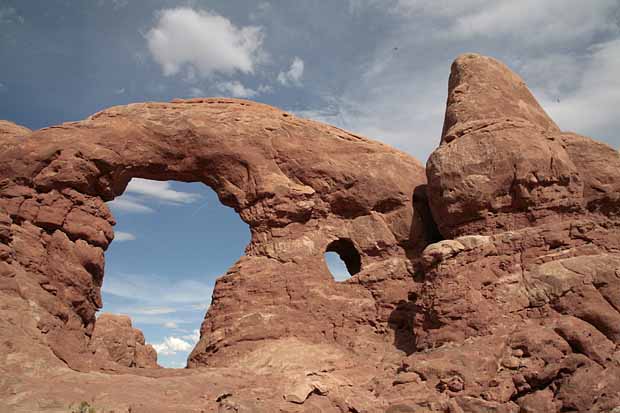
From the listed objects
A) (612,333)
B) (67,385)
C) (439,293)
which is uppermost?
(439,293)

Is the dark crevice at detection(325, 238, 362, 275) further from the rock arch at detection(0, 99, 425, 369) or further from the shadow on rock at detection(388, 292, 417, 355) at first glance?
the shadow on rock at detection(388, 292, 417, 355)

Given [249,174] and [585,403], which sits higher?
[249,174]

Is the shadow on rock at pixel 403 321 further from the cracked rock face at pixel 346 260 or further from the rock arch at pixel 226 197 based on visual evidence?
the rock arch at pixel 226 197

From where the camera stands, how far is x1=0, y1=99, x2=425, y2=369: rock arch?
1230 centimetres

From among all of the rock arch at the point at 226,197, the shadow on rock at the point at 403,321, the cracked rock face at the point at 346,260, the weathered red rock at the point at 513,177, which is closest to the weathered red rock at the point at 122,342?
the cracked rock face at the point at 346,260

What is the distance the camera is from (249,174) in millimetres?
15234

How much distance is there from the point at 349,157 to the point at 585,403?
8.78 metres

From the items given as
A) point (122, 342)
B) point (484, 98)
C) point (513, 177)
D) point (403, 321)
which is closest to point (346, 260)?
point (403, 321)

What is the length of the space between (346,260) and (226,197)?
13.3 feet

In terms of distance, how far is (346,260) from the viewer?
655 inches

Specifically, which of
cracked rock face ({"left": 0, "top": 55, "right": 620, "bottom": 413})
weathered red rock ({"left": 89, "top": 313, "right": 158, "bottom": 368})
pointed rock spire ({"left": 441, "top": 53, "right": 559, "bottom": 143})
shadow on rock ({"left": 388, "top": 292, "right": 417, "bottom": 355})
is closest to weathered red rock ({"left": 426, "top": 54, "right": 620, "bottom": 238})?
cracked rock face ({"left": 0, "top": 55, "right": 620, "bottom": 413})

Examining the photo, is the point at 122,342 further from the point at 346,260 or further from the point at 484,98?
the point at 484,98

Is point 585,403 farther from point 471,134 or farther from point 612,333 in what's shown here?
point 471,134

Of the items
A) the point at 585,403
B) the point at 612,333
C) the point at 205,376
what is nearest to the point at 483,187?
the point at 612,333
